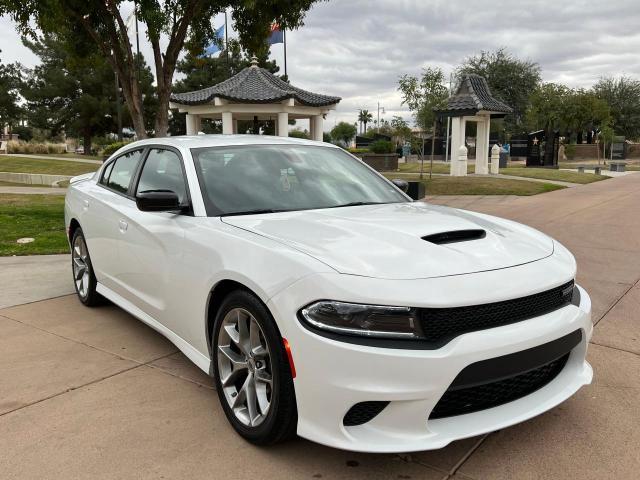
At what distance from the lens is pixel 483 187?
18.4m

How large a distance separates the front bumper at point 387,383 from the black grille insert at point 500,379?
1.3 inches

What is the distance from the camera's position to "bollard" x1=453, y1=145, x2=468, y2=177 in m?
23.2

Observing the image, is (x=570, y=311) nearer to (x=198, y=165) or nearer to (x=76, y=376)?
(x=198, y=165)

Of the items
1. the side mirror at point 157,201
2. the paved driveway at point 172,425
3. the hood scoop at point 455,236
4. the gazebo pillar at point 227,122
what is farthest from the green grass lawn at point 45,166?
the hood scoop at point 455,236

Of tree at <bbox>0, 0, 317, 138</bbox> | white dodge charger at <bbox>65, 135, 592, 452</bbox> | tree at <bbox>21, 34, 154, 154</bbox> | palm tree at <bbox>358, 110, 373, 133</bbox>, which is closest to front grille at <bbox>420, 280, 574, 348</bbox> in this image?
white dodge charger at <bbox>65, 135, 592, 452</bbox>

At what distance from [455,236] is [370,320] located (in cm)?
87

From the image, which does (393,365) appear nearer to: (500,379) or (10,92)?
(500,379)

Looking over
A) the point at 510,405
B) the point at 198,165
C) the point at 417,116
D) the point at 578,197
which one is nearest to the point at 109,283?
the point at 198,165

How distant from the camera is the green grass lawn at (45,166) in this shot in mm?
27156

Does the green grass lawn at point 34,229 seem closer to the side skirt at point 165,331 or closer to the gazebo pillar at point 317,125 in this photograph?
the side skirt at point 165,331

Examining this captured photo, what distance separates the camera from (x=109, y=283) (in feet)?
15.1

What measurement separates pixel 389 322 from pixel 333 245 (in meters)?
0.51

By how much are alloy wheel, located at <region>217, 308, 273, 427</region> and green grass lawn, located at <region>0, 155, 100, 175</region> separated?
83.6 ft

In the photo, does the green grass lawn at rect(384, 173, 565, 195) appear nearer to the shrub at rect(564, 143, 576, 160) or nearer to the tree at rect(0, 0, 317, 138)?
the tree at rect(0, 0, 317, 138)
